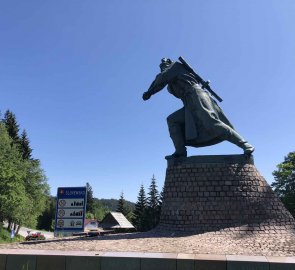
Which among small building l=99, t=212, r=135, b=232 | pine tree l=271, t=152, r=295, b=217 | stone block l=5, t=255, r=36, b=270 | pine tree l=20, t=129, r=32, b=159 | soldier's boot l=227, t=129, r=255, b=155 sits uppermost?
pine tree l=20, t=129, r=32, b=159

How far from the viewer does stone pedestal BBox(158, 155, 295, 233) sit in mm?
11172

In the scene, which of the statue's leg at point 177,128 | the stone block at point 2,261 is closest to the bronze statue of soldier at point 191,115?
the statue's leg at point 177,128

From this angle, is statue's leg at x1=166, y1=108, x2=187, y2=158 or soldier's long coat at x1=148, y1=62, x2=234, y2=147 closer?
soldier's long coat at x1=148, y1=62, x2=234, y2=147

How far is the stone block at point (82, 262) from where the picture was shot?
671cm

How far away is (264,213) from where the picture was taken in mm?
11297

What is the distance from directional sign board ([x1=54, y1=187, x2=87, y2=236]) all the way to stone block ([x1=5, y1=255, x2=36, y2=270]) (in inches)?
102

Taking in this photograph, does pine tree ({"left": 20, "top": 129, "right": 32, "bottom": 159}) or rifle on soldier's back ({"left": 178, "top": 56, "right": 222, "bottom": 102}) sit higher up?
pine tree ({"left": 20, "top": 129, "right": 32, "bottom": 159})

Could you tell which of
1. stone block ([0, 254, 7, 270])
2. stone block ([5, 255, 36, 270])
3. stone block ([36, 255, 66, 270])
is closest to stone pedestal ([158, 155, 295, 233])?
stone block ([36, 255, 66, 270])

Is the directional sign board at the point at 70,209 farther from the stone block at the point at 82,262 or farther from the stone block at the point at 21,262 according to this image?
the stone block at the point at 82,262

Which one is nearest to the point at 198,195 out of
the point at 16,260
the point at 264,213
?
the point at 264,213

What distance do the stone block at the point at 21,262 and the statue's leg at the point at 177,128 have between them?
278 inches

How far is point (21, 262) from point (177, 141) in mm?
7375

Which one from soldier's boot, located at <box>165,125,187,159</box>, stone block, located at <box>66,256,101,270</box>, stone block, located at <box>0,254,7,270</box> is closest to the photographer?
stone block, located at <box>66,256,101,270</box>

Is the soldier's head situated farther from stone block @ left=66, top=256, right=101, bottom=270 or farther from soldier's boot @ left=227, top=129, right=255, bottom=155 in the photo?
stone block @ left=66, top=256, right=101, bottom=270
